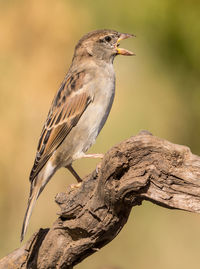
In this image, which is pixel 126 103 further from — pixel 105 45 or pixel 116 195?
pixel 116 195

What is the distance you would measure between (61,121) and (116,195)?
5.44 feet

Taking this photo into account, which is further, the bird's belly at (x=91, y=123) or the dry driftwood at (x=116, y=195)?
the bird's belly at (x=91, y=123)

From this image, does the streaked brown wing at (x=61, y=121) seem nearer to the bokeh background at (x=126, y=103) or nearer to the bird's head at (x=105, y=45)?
the bird's head at (x=105, y=45)

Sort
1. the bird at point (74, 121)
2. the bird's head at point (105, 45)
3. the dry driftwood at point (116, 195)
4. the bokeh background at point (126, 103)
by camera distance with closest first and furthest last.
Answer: the dry driftwood at point (116, 195)
the bird at point (74, 121)
the bird's head at point (105, 45)
the bokeh background at point (126, 103)

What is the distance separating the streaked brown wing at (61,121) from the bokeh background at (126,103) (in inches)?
88.3

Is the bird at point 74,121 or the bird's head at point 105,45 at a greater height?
the bird's head at point 105,45

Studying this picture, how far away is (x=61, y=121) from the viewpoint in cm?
577

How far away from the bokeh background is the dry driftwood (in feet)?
9.90

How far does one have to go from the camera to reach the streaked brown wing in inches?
222

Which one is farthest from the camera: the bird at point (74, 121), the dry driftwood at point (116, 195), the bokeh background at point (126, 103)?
the bokeh background at point (126, 103)

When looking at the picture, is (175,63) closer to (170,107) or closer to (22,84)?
(170,107)

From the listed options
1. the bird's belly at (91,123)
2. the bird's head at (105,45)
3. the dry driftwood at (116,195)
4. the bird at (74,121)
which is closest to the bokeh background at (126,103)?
the bird's head at (105,45)

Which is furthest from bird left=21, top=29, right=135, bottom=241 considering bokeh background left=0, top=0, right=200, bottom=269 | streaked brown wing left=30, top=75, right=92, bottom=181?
bokeh background left=0, top=0, right=200, bottom=269

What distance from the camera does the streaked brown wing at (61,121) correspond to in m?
5.64
